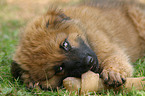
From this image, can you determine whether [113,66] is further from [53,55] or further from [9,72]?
[9,72]

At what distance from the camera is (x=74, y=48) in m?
2.83

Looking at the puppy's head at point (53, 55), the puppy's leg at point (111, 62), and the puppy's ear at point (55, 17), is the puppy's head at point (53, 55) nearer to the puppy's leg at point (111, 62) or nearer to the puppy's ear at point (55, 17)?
the puppy's ear at point (55, 17)

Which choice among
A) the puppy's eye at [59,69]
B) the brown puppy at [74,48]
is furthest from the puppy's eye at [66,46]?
the puppy's eye at [59,69]

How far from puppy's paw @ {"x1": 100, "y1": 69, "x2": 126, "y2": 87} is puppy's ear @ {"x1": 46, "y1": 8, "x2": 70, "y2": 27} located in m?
1.21

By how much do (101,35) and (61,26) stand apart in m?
0.91

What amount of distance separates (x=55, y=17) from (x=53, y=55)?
104cm

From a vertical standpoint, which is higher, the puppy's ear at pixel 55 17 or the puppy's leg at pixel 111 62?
the puppy's ear at pixel 55 17

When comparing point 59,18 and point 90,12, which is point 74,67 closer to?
point 59,18

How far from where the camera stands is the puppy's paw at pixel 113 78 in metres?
2.69

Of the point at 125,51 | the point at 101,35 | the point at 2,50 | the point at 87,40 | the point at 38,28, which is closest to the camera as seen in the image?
the point at 38,28

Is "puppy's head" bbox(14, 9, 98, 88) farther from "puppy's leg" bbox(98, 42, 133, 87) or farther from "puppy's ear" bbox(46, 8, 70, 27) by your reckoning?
"puppy's leg" bbox(98, 42, 133, 87)

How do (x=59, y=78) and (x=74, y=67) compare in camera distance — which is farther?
(x=59, y=78)

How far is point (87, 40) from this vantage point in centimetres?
341

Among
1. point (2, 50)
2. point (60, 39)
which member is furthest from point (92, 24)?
point (2, 50)
